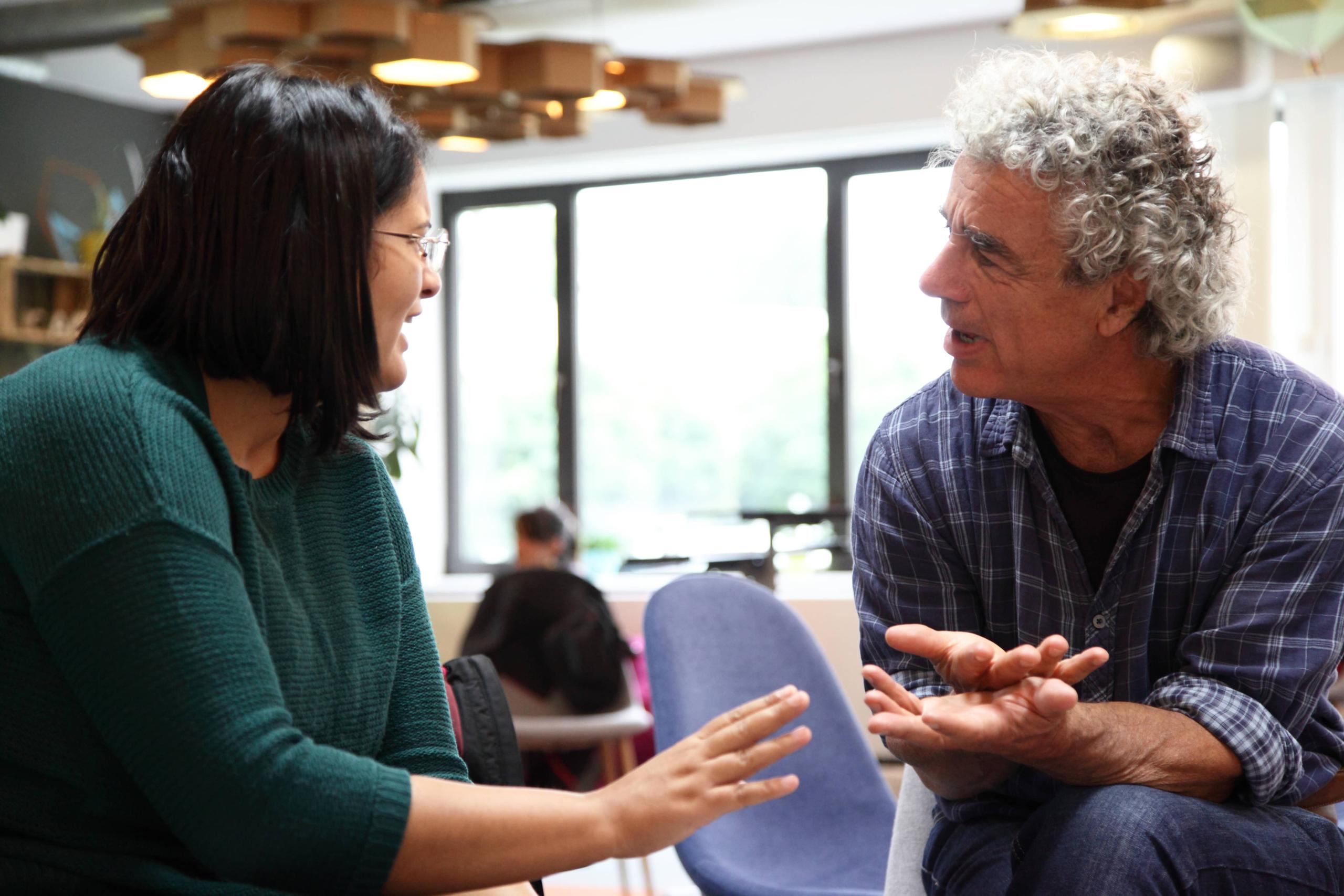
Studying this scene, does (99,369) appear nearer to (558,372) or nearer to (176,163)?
(176,163)

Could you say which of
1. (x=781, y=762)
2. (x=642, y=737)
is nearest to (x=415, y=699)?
(x=781, y=762)

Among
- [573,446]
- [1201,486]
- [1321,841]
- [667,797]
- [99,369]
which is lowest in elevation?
[573,446]

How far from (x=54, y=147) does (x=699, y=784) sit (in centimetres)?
611

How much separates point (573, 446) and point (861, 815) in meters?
4.86

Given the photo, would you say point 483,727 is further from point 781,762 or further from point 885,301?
point 885,301

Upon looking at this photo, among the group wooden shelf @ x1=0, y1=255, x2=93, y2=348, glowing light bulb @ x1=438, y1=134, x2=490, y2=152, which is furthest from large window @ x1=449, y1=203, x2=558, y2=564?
wooden shelf @ x1=0, y1=255, x2=93, y2=348

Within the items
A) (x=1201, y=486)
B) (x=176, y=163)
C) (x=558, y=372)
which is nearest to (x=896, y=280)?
(x=558, y=372)

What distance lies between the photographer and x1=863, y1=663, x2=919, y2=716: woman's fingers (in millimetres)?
1359

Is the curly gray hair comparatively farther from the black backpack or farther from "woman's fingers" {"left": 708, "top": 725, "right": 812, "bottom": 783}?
the black backpack

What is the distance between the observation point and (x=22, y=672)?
1.09m

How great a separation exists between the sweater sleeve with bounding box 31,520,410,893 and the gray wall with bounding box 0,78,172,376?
5.20 metres

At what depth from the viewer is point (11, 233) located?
5.61 m

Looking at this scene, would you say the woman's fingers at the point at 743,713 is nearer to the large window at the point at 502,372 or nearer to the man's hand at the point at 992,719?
the man's hand at the point at 992,719

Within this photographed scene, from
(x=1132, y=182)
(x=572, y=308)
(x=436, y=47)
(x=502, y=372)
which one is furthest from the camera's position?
(x=502, y=372)
